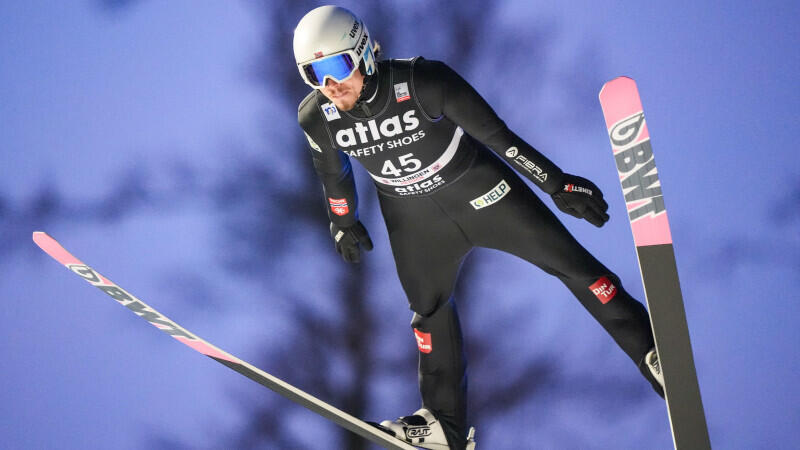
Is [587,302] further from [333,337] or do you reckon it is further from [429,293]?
[333,337]

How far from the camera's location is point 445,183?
2.15 meters

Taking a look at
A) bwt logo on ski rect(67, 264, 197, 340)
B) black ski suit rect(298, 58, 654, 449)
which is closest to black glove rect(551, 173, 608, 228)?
black ski suit rect(298, 58, 654, 449)

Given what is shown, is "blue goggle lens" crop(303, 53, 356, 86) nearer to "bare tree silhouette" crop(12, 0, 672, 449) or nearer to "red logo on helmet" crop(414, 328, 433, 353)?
"red logo on helmet" crop(414, 328, 433, 353)

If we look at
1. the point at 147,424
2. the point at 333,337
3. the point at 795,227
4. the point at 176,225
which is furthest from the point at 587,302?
the point at 147,424

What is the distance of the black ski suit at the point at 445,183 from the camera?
2035mm

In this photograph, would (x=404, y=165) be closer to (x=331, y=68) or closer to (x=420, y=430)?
(x=331, y=68)

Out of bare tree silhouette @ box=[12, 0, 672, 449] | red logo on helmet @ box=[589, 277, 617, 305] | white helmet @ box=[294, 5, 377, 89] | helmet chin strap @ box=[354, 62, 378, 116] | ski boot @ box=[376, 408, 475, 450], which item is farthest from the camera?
bare tree silhouette @ box=[12, 0, 672, 449]

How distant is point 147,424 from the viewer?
3.33 metres

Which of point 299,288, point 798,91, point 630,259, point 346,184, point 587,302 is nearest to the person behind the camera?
point 587,302

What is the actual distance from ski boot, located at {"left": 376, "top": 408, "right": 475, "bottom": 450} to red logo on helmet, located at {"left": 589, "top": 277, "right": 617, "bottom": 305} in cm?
63

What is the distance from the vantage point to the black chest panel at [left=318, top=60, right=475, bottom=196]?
204 cm

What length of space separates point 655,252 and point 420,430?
0.94 metres

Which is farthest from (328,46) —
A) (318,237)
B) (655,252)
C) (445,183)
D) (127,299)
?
(318,237)

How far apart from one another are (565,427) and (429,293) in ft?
4.39
